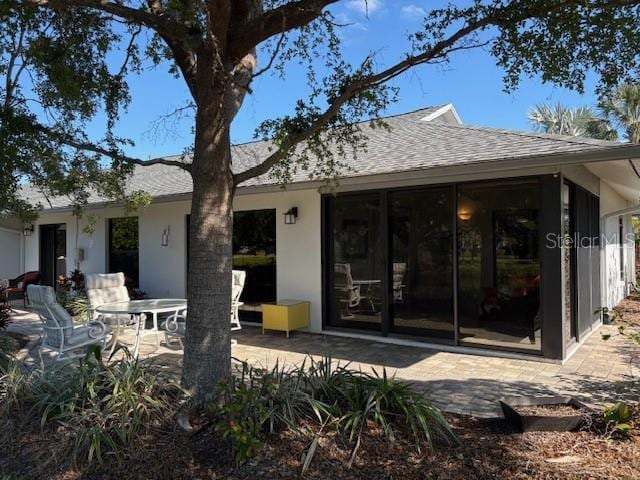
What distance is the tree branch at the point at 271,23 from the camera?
4.12 meters

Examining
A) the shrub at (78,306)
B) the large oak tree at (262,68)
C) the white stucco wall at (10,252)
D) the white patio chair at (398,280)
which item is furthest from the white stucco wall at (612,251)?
the white stucco wall at (10,252)

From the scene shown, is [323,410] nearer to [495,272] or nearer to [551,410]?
[551,410]

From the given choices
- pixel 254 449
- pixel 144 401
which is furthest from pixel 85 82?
pixel 254 449

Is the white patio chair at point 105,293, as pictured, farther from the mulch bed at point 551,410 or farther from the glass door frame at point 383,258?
the mulch bed at point 551,410

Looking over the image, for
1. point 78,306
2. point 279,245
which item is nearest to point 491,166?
point 279,245

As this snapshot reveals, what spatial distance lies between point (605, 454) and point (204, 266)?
3132mm

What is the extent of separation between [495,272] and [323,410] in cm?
455

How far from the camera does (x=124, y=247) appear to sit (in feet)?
42.0

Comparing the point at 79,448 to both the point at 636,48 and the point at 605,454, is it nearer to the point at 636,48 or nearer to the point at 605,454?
the point at 605,454

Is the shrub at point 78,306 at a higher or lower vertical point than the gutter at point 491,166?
lower

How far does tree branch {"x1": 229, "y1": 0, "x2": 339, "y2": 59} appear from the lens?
412cm

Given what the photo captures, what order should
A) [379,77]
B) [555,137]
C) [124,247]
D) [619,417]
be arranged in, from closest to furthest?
1. [619,417]
2. [379,77]
3. [555,137]
4. [124,247]

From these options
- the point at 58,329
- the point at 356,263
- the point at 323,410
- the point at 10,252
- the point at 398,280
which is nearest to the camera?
the point at 323,410

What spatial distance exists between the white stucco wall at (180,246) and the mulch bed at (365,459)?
219 inches
